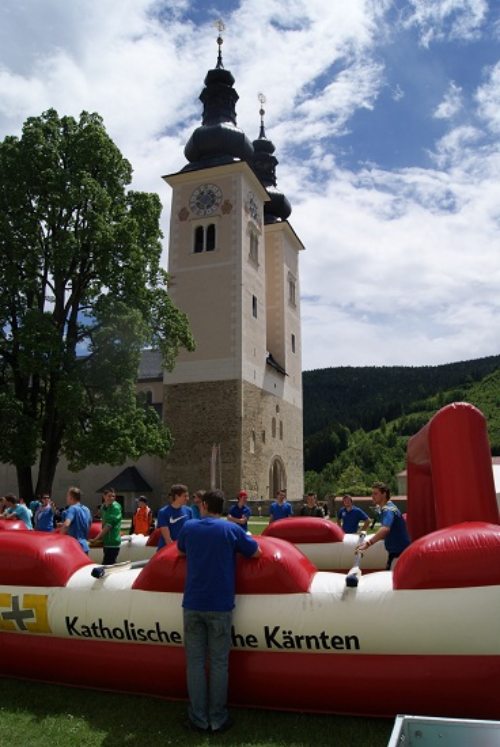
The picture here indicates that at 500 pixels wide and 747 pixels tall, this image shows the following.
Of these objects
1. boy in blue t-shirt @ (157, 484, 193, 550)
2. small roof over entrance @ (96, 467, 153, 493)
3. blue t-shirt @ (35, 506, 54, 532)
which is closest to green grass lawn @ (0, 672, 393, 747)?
boy in blue t-shirt @ (157, 484, 193, 550)

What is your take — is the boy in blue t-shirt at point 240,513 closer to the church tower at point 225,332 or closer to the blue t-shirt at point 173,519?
the blue t-shirt at point 173,519

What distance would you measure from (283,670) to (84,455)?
1515 centimetres

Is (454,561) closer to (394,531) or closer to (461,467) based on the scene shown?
(461,467)

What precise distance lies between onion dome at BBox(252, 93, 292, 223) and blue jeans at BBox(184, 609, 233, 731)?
124 ft

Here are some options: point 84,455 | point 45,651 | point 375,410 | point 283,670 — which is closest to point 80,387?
point 84,455

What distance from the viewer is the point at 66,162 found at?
66.6ft

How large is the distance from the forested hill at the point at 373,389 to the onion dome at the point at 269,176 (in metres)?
62.1

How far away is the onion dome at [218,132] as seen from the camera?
34875 mm

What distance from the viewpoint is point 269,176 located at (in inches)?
1794

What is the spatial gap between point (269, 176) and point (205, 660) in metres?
44.0

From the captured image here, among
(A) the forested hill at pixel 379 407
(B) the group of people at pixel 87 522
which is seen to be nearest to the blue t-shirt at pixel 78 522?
(B) the group of people at pixel 87 522

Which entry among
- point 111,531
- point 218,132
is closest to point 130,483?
point 218,132

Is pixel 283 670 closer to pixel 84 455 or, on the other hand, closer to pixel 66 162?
pixel 84 455

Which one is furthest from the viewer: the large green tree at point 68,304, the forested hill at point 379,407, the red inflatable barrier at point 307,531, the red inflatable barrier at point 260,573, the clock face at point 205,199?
the forested hill at point 379,407
